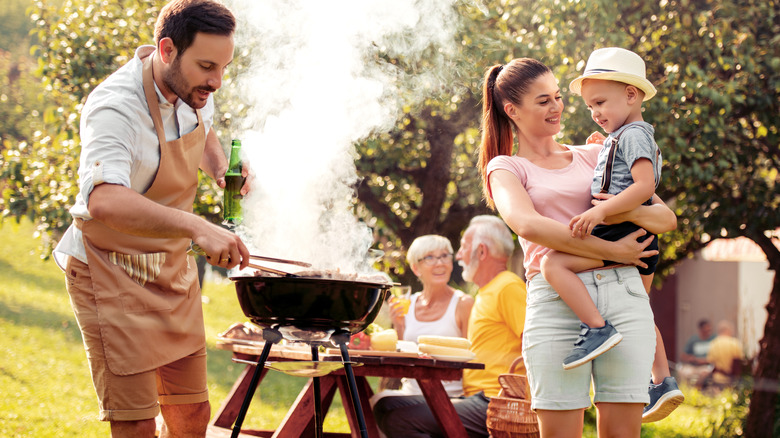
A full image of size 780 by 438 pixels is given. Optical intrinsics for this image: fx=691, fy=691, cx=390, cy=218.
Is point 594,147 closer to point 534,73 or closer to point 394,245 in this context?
point 534,73

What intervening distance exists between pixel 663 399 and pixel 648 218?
2.07 feet

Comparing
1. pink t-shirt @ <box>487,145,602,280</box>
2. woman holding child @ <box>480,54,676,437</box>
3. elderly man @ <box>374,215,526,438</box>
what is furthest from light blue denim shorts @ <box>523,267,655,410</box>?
elderly man @ <box>374,215,526,438</box>

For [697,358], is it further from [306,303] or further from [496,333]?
[306,303]

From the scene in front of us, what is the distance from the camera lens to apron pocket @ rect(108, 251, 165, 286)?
2383mm

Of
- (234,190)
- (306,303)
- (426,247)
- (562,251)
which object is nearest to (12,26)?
(426,247)

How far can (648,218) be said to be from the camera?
7.68 feet

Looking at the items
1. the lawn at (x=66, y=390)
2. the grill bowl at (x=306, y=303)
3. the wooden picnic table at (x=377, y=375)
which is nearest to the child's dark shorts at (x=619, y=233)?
the grill bowl at (x=306, y=303)

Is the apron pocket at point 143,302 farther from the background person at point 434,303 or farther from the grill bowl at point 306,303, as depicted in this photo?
the background person at point 434,303

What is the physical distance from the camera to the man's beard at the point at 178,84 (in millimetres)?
2354

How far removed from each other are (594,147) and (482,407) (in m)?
1.86

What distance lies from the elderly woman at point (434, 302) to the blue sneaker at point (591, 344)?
8.05 feet

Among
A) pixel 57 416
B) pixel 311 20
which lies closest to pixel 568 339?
pixel 311 20

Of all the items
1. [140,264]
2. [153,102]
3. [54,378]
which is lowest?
[54,378]

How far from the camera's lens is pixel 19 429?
204 inches
